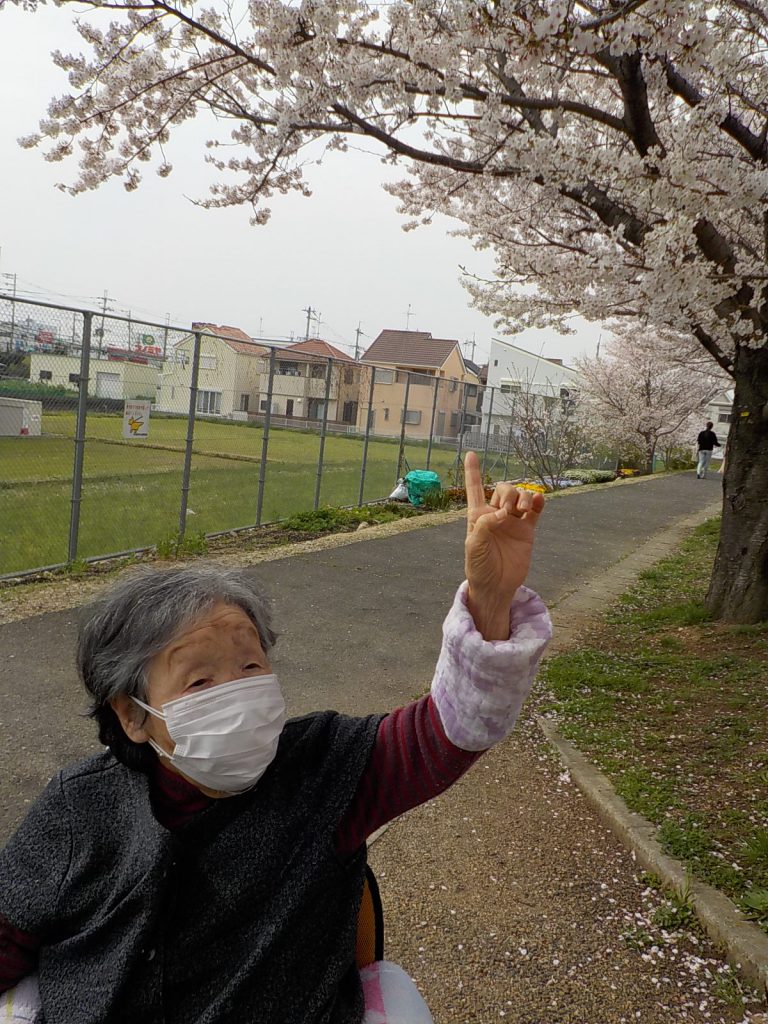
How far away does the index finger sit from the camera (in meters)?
1.48

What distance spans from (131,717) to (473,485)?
0.82 metres

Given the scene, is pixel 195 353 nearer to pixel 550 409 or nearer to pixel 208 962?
pixel 208 962

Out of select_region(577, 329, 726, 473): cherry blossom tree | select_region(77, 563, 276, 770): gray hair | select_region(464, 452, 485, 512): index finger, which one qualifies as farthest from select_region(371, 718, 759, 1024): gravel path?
select_region(577, 329, 726, 473): cherry blossom tree

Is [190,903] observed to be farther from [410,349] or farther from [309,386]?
[410,349]

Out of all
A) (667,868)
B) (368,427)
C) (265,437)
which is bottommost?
(667,868)

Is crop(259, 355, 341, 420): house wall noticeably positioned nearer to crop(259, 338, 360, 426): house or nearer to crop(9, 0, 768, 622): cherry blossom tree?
crop(259, 338, 360, 426): house

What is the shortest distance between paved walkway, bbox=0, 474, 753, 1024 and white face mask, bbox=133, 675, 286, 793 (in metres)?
1.30

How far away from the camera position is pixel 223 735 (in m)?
1.34

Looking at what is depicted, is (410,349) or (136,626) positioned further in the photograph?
(410,349)

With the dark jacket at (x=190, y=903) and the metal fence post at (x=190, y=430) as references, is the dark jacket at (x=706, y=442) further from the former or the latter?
the dark jacket at (x=190, y=903)

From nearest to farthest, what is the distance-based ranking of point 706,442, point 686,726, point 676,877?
point 676,877, point 686,726, point 706,442

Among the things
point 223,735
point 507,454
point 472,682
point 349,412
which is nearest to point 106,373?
point 223,735

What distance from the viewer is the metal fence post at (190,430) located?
24.8 feet

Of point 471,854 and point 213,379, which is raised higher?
point 213,379
